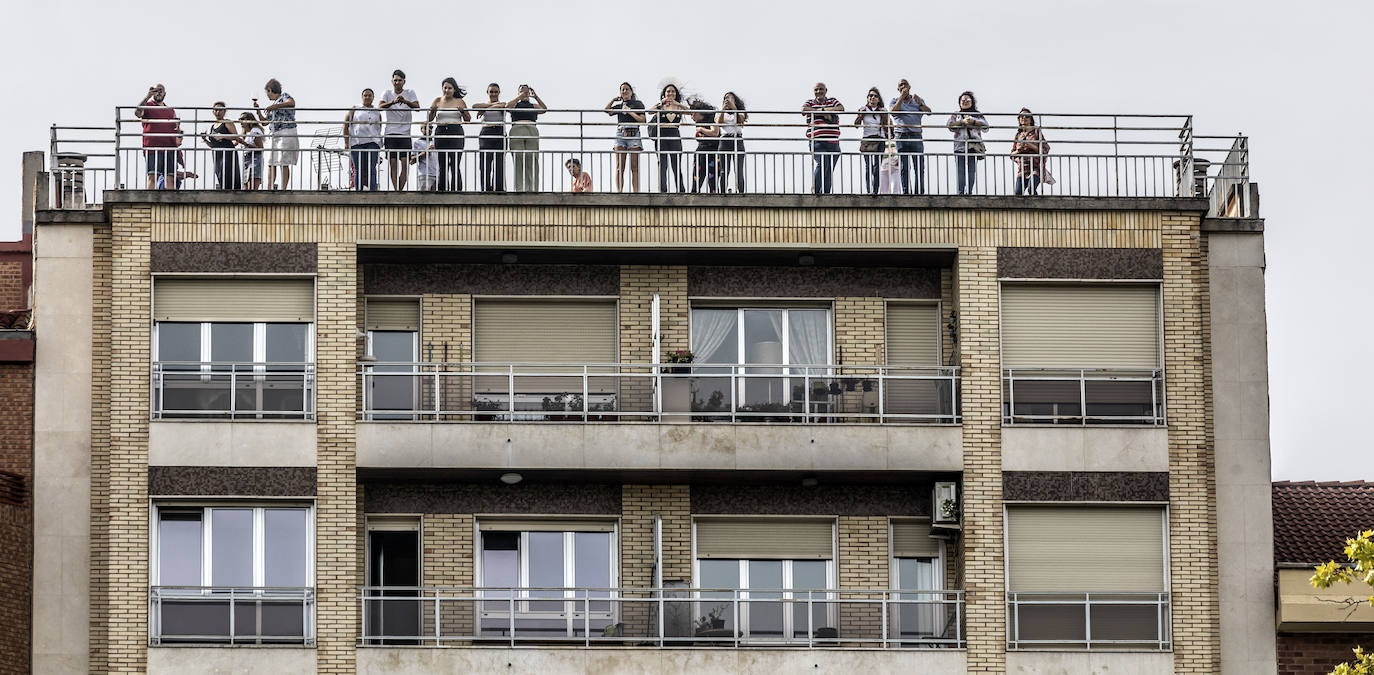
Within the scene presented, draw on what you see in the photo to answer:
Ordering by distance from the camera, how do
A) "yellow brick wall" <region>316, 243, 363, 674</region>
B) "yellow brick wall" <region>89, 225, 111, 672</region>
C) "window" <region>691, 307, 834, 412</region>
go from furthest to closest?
"window" <region>691, 307, 834, 412</region>, "yellow brick wall" <region>89, 225, 111, 672</region>, "yellow brick wall" <region>316, 243, 363, 674</region>

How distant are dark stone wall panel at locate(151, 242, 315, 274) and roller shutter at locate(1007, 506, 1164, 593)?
10.5 m

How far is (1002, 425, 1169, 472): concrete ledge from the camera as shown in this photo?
32.9m

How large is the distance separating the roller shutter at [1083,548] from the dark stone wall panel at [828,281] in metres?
3.68

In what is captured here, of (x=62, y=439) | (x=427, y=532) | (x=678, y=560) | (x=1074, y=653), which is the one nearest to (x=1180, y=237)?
(x=1074, y=653)

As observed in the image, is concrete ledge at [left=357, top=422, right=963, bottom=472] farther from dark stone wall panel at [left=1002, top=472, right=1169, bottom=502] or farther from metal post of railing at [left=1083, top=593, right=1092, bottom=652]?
metal post of railing at [left=1083, top=593, right=1092, bottom=652]

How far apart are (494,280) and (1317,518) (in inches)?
495

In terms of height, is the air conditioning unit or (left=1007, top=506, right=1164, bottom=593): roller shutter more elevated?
the air conditioning unit

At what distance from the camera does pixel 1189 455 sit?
108ft

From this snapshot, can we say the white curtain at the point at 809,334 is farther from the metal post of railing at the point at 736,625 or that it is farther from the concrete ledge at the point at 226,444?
the concrete ledge at the point at 226,444

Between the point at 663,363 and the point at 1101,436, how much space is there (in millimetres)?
6197

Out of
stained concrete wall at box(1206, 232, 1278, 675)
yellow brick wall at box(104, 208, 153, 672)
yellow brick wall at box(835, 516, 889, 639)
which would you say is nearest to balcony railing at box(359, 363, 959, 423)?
yellow brick wall at box(835, 516, 889, 639)

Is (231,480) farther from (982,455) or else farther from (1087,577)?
(1087,577)

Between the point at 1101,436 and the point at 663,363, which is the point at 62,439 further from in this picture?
the point at 1101,436

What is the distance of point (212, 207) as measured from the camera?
33.1m
